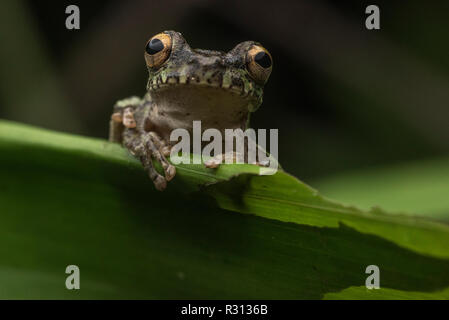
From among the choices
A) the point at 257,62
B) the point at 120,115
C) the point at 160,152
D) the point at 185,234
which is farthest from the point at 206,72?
the point at 120,115

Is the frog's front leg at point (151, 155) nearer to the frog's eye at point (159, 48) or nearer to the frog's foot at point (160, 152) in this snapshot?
the frog's foot at point (160, 152)

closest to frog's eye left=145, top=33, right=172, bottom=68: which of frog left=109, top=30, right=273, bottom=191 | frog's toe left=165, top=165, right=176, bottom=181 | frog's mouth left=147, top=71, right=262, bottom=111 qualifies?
frog left=109, top=30, right=273, bottom=191

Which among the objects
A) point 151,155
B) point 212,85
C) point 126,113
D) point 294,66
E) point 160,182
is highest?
point 294,66

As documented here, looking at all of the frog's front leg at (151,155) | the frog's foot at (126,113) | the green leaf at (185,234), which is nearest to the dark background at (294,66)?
the frog's foot at (126,113)

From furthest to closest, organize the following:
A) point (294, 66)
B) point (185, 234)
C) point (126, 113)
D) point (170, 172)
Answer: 1. point (294, 66)
2. point (126, 113)
3. point (185, 234)
4. point (170, 172)

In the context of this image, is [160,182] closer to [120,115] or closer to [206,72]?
[206,72]

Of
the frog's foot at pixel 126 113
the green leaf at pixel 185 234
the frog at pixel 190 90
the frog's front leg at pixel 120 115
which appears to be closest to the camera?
the green leaf at pixel 185 234

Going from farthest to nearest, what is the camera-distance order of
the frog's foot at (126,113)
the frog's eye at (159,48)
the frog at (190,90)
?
the frog's foot at (126,113)
the frog's eye at (159,48)
the frog at (190,90)

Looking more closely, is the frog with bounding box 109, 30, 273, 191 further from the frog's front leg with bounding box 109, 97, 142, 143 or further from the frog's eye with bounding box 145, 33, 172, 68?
the frog's front leg with bounding box 109, 97, 142, 143
